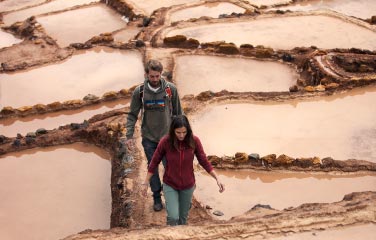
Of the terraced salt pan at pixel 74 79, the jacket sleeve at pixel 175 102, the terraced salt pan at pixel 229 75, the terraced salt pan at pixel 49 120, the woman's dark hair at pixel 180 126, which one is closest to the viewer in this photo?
the woman's dark hair at pixel 180 126

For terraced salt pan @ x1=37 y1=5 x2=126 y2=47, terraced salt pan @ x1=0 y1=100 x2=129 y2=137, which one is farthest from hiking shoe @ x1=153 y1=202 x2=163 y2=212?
terraced salt pan @ x1=37 y1=5 x2=126 y2=47

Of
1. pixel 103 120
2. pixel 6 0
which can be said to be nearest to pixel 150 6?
pixel 6 0

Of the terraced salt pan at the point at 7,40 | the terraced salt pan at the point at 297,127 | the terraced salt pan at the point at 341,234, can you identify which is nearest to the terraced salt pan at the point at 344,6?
the terraced salt pan at the point at 297,127

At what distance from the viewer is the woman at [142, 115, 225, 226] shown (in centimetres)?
470

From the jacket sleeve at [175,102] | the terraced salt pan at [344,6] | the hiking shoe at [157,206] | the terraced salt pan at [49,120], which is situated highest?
the terraced salt pan at [344,6]

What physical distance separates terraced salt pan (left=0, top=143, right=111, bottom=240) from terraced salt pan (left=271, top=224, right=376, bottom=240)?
3.12 metres

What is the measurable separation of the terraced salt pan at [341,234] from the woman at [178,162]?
0.92 m

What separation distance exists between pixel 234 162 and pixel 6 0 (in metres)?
17.7

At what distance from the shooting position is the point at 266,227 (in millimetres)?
5145

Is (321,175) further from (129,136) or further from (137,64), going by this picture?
(137,64)

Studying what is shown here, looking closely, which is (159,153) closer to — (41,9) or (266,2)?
(266,2)

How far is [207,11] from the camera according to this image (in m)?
17.3

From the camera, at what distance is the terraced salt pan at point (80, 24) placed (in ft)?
52.3

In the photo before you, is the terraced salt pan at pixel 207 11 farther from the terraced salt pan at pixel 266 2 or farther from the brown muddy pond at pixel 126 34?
the brown muddy pond at pixel 126 34
